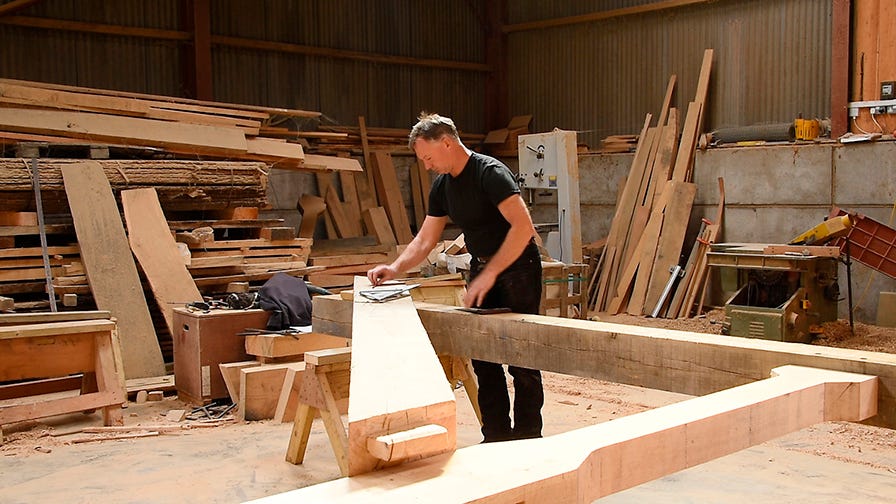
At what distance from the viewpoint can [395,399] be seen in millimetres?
2045

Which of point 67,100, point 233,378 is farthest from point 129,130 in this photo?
point 233,378

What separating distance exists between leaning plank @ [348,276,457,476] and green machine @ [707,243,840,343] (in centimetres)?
599

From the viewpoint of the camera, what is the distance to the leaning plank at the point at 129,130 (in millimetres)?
7578

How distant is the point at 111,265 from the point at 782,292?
6406mm

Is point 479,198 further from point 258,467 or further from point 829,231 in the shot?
point 829,231

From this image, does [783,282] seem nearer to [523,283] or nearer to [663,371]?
[523,283]

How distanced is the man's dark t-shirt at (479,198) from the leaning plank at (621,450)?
5.66 feet

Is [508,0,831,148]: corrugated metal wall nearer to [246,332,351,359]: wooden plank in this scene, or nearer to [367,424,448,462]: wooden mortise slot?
[246,332,351,359]: wooden plank

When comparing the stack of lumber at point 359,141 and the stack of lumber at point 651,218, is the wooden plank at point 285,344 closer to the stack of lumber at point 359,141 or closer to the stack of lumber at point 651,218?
the stack of lumber at point 651,218

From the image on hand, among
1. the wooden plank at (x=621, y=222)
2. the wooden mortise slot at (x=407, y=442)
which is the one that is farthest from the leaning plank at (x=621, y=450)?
the wooden plank at (x=621, y=222)

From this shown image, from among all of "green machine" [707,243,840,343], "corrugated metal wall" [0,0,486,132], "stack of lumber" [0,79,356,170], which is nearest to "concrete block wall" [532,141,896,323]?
"green machine" [707,243,840,343]

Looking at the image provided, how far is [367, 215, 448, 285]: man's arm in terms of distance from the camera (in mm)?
4445

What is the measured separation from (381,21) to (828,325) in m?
8.72

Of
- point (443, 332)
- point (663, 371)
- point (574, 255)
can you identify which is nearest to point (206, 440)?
point (443, 332)
